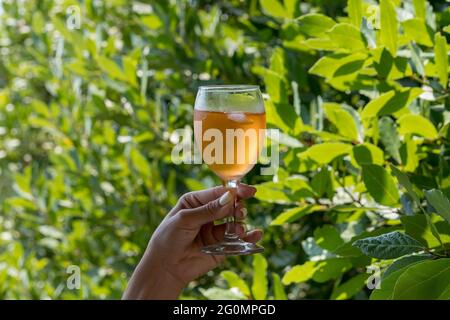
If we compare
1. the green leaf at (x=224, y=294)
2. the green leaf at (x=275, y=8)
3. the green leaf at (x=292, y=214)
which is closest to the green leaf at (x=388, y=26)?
the green leaf at (x=292, y=214)

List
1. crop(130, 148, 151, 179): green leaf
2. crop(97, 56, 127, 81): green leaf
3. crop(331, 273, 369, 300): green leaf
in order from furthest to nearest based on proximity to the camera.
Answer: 1. crop(130, 148, 151, 179): green leaf
2. crop(97, 56, 127, 81): green leaf
3. crop(331, 273, 369, 300): green leaf

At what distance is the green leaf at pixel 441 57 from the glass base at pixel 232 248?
30cm

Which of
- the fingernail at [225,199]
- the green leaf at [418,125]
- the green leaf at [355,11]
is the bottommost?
the fingernail at [225,199]

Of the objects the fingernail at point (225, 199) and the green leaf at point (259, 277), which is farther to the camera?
the green leaf at point (259, 277)

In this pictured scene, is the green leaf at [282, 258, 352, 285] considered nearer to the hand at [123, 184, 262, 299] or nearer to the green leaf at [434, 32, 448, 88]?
the hand at [123, 184, 262, 299]

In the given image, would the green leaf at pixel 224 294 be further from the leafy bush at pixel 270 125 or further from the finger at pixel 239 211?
the finger at pixel 239 211

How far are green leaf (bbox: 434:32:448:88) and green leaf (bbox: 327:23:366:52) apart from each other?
90mm

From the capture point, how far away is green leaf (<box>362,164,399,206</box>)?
3.16 feet

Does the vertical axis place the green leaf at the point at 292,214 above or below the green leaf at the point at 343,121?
below

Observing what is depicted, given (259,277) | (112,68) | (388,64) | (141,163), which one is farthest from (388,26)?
(141,163)

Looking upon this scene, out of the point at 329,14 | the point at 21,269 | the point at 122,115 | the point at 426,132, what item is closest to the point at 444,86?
the point at 426,132

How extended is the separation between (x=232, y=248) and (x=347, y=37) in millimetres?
286

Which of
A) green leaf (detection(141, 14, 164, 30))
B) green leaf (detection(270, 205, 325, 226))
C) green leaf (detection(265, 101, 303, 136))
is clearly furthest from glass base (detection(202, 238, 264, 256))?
green leaf (detection(141, 14, 164, 30))

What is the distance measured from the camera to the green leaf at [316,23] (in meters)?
1.03
